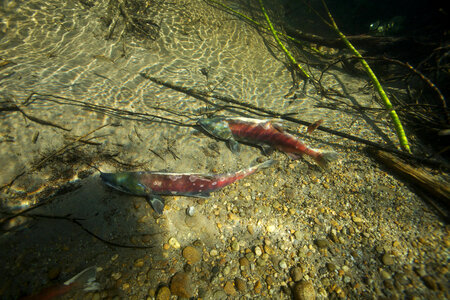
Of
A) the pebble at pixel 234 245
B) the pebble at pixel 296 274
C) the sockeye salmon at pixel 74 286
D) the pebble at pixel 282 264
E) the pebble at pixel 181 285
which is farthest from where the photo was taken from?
the pebble at pixel 234 245

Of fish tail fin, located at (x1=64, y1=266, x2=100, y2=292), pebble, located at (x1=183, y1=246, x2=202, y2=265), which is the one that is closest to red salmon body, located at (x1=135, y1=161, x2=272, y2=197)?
pebble, located at (x1=183, y1=246, x2=202, y2=265)

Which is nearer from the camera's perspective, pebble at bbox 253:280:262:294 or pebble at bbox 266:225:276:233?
pebble at bbox 253:280:262:294

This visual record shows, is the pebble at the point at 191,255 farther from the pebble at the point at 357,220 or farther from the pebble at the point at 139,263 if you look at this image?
the pebble at the point at 357,220

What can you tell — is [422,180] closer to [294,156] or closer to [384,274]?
[384,274]

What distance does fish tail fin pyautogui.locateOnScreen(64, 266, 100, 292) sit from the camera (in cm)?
222

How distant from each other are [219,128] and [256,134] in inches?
31.5

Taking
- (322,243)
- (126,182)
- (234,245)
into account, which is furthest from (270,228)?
(126,182)

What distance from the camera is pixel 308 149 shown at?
3.75 metres

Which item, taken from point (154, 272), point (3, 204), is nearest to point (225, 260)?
point (154, 272)

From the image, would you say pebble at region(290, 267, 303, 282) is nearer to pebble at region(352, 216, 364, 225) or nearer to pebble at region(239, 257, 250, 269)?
pebble at region(239, 257, 250, 269)

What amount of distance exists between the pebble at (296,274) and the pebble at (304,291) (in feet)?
0.19

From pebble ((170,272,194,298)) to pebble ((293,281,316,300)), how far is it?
1.33m

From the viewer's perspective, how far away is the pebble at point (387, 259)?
8.83ft

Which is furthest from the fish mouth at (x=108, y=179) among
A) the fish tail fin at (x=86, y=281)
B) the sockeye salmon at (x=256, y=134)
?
the sockeye salmon at (x=256, y=134)
